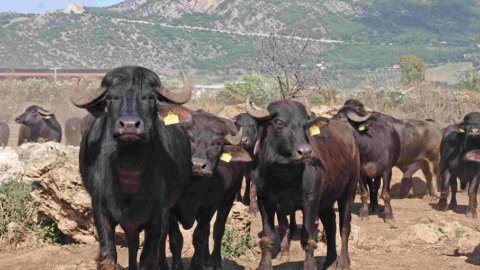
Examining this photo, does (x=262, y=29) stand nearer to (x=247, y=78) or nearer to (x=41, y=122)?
(x=247, y=78)

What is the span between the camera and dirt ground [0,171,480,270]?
31.1 ft

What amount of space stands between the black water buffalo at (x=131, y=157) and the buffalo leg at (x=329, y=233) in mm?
2669

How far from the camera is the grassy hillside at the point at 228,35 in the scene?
92875 mm

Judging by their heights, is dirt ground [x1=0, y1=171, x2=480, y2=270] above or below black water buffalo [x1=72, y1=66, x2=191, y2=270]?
below

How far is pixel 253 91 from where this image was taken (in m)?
41.4

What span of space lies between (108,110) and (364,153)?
881 centimetres

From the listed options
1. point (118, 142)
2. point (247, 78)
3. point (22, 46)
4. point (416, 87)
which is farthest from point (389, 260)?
point (22, 46)

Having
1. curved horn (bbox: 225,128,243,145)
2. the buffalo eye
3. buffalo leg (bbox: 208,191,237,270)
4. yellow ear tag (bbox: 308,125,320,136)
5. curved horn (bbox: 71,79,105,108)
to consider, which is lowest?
buffalo leg (bbox: 208,191,237,270)

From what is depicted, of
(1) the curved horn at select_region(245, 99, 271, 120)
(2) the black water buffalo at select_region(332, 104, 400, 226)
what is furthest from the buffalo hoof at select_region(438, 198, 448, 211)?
(1) the curved horn at select_region(245, 99, 271, 120)

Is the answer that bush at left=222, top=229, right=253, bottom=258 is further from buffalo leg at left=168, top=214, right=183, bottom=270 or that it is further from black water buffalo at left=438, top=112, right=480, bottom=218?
black water buffalo at left=438, top=112, right=480, bottom=218

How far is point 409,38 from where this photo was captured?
442 ft

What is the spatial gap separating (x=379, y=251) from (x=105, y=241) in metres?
5.50

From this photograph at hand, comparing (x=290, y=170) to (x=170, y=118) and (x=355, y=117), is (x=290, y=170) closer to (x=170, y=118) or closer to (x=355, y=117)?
(x=170, y=118)

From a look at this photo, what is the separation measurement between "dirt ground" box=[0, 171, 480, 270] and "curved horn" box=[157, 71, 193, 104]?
306cm
